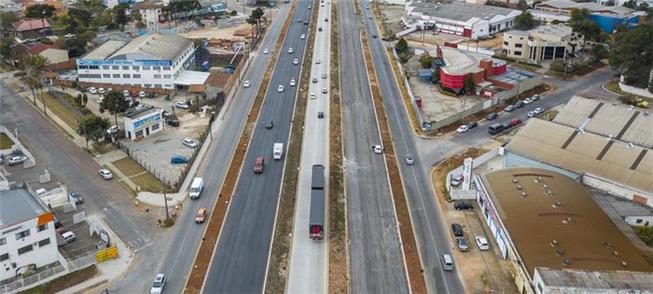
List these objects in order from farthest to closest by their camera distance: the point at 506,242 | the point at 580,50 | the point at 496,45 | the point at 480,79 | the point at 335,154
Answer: the point at 496,45 < the point at 580,50 < the point at 480,79 < the point at 335,154 < the point at 506,242

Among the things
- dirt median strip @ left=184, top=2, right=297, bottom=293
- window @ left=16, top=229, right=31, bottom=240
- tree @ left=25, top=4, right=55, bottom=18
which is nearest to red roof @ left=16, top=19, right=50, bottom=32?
tree @ left=25, top=4, right=55, bottom=18

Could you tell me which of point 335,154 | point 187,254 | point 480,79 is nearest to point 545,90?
point 480,79

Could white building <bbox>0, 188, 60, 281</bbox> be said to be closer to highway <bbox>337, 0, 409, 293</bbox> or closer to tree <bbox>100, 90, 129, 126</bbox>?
highway <bbox>337, 0, 409, 293</bbox>

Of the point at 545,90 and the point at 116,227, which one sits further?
the point at 545,90

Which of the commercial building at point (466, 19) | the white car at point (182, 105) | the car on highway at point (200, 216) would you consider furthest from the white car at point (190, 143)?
the commercial building at point (466, 19)

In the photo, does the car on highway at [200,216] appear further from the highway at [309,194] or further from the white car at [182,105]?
the white car at [182,105]

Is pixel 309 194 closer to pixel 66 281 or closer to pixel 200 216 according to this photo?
pixel 200 216

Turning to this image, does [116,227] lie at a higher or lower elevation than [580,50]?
lower

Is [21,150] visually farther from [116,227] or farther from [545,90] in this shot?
[545,90]
